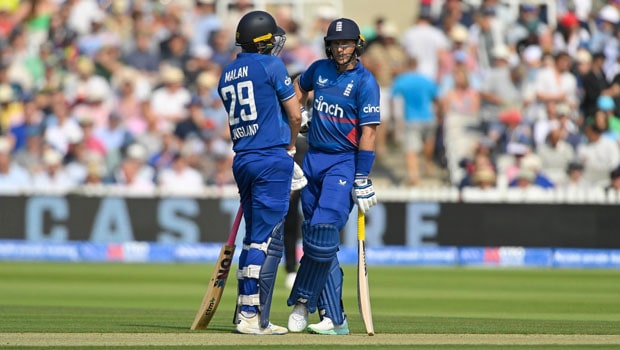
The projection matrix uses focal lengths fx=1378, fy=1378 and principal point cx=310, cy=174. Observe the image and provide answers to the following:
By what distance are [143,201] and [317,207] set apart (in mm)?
9909

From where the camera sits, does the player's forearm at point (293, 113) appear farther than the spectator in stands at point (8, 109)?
No

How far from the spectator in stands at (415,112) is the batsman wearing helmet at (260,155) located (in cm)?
1067

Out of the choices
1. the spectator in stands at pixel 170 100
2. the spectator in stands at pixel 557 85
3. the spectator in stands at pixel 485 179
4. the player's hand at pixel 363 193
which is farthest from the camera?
the spectator in stands at pixel 170 100

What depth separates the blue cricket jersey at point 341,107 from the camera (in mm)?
8852

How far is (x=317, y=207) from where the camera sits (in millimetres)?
8875

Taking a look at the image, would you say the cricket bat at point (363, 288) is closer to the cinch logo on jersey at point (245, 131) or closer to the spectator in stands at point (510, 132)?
the cinch logo on jersey at point (245, 131)

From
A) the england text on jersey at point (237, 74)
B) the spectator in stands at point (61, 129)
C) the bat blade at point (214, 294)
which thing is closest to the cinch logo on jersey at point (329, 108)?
the england text on jersey at point (237, 74)

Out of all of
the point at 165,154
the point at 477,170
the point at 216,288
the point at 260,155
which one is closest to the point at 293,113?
the point at 260,155

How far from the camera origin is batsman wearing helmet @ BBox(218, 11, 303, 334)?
866 centimetres

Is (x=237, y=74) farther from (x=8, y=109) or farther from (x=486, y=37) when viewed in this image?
(x=486, y=37)

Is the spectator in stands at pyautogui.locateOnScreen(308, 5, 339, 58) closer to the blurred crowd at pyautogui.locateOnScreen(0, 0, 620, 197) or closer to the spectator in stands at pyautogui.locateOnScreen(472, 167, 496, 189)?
the blurred crowd at pyautogui.locateOnScreen(0, 0, 620, 197)

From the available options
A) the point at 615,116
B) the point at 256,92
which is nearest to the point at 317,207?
the point at 256,92

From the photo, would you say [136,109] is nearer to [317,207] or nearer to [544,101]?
[544,101]

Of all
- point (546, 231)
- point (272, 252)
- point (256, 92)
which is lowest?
point (546, 231)
